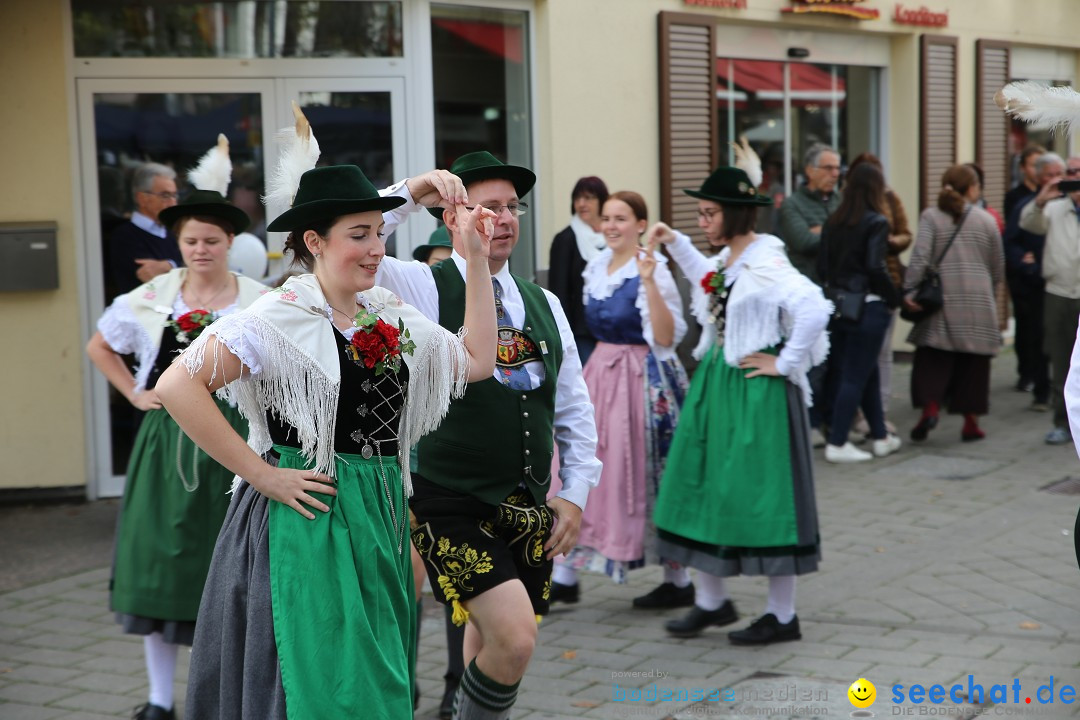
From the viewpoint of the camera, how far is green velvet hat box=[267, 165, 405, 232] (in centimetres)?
328

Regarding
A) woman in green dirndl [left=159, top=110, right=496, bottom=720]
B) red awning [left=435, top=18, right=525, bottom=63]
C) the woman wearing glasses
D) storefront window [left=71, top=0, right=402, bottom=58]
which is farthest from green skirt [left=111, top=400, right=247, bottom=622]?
red awning [left=435, top=18, right=525, bottom=63]

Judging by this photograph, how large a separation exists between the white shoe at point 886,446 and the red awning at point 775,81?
12.0 ft

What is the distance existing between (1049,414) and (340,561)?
8971mm

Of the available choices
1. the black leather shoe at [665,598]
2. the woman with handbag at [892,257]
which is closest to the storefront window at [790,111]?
the woman with handbag at [892,257]

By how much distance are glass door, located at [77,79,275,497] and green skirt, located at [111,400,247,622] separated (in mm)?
3424

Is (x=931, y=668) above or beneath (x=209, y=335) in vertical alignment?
beneath

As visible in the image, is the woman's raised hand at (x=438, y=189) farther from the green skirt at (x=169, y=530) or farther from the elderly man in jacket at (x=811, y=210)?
the elderly man in jacket at (x=811, y=210)

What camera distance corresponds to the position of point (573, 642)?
560 cm

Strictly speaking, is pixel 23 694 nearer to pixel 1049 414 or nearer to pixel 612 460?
pixel 612 460

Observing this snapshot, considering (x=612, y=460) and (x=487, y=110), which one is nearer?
(x=612, y=460)

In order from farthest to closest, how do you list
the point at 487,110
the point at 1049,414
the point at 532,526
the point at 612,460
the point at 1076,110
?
1. the point at 1049,414
2. the point at 487,110
3. the point at 612,460
4. the point at 532,526
5. the point at 1076,110

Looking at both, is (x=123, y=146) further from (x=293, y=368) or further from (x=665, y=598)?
(x=293, y=368)

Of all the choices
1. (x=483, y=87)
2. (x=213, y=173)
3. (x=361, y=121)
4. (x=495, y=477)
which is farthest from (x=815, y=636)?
(x=483, y=87)

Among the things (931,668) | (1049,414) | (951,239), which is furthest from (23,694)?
(1049,414)
